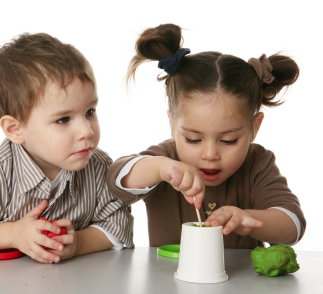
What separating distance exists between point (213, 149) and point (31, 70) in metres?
0.45

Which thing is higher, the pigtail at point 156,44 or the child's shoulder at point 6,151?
the pigtail at point 156,44

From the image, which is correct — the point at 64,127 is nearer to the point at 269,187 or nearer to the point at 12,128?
the point at 12,128

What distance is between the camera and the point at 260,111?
1.26 m

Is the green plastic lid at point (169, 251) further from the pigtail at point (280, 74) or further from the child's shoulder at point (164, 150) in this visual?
the pigtail at point (280, 74)

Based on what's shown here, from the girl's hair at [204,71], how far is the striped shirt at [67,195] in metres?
0.27

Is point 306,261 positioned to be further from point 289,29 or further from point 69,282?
point 289,29

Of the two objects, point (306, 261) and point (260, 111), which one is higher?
point (260, 111)

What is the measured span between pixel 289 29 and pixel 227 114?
1.19 meters

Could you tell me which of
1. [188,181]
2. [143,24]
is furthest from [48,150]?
[143,24]

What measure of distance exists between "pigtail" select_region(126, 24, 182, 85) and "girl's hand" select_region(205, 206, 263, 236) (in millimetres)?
468

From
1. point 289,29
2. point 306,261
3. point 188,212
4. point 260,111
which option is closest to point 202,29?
point 289,29

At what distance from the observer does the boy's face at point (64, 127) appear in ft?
3.15

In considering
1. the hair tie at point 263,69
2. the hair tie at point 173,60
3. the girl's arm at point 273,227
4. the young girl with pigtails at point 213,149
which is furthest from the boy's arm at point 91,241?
the hair tie at point 263,69

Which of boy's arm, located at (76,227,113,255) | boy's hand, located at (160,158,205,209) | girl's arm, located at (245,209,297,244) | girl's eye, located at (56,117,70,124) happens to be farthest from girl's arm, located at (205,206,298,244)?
girl's eye, located at (56,117,70,124)
